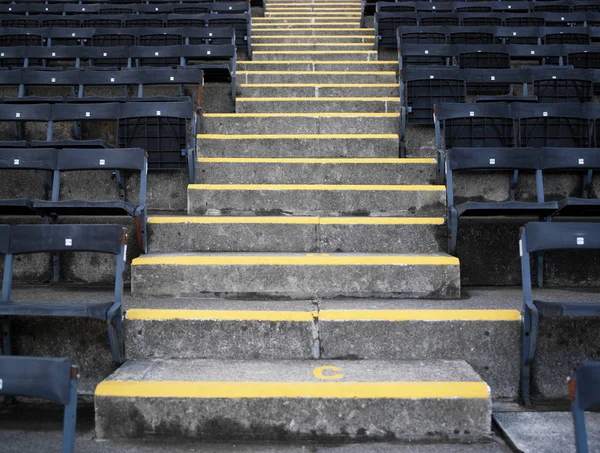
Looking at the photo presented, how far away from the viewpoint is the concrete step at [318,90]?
15.1ft

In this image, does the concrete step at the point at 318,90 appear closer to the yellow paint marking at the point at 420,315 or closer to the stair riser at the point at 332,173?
the stair riser at the point at 332,173

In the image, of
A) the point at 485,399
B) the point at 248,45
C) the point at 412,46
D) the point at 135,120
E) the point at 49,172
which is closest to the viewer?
the point at 485,399

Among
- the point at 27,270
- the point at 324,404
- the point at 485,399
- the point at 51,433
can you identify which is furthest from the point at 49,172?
the point at 485,399

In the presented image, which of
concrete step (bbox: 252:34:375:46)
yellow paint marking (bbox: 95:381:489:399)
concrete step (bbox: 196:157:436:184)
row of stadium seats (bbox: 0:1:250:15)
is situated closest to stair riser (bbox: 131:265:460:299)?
yellow paint marking (bbox: 95:381:489:399)

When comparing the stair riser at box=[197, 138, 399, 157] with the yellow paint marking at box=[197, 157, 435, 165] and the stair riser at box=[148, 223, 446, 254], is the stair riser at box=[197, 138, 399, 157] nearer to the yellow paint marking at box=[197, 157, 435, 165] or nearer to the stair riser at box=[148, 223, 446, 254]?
the yellow paint marking at box=[197, 157, 435, 165]

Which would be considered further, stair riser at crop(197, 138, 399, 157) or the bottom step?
stair riser at crop(197, 138, 399, 157)

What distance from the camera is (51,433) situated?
1.91 metres

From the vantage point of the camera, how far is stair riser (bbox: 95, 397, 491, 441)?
1.83 meters

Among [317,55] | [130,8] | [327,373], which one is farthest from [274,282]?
[130,8]

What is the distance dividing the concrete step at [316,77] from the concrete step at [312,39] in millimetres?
1216

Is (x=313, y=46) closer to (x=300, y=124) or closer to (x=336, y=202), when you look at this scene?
(x=300, y=124)

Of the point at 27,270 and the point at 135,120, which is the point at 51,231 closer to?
the point at 27,270

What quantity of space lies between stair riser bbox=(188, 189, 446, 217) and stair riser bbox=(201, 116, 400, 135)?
972 mm

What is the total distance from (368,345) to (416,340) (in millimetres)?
188
